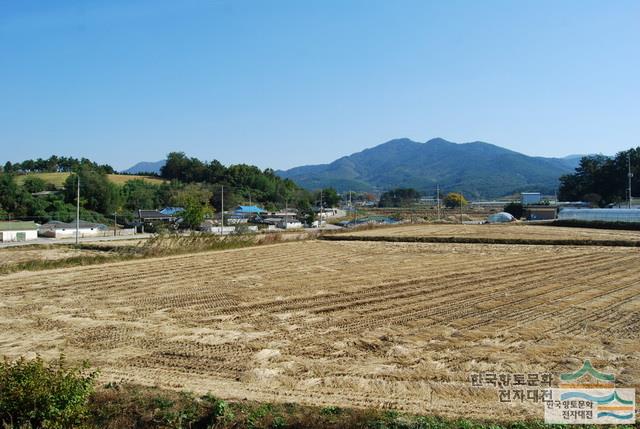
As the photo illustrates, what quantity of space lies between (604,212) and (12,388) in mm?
50569

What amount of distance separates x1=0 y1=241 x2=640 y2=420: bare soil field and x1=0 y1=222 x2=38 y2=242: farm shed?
26.8 m

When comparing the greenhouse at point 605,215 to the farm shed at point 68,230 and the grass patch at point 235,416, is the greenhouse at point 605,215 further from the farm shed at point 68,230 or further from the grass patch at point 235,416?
the farm shed at point 68,230

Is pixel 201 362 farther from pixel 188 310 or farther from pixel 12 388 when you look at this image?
pixel 188 310

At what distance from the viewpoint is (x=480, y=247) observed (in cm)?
2723

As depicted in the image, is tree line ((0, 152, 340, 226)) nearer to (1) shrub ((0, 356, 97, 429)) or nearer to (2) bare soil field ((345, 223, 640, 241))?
(2) bare soil field ((345, 223, 640, 241))

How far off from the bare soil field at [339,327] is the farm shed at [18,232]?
26.8 m

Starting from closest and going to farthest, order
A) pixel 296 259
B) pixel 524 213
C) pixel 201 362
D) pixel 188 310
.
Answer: pixel 201 362
pixel 188 310
pixel 296 259
pixel 524 213

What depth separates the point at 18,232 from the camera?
41.9m

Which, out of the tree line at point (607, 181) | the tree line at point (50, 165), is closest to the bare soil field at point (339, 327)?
the tree line at point (607, 181)

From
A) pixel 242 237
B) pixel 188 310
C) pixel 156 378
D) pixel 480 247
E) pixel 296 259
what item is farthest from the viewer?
pixel 242 237

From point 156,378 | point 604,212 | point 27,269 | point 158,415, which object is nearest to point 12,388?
point 158,415

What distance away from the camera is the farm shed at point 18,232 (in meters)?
41.0

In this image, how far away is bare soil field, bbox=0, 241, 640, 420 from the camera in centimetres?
756

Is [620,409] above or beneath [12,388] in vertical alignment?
beneath
